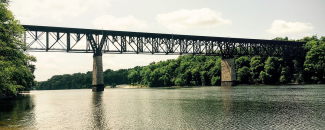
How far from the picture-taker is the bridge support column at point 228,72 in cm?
10245

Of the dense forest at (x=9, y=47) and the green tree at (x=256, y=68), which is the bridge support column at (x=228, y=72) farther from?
the dense forest at (x=9, y=47)

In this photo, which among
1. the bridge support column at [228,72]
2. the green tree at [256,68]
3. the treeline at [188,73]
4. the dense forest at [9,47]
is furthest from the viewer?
the treeline at [188,73]

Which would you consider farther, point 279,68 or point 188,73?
point 188,73

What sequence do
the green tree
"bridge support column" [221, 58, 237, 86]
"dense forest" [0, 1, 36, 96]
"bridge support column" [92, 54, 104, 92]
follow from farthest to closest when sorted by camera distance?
the green tree, "bridge support column" [221, 58, 237, 86], "bridge support column" [92, 54, 104, 92], "dense forest" [0, 1, 36, 96]

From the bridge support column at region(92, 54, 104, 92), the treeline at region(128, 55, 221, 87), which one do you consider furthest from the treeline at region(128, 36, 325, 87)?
the bridge support column at region(92, 54, 104, 92)

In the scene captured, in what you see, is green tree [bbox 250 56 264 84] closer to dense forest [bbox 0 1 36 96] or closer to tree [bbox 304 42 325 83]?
tree [bbox 304 42 325 83]

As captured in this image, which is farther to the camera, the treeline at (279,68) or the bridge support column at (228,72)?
the treeline at (279,68)

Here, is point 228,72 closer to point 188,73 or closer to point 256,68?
point 256,68

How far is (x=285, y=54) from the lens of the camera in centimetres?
11212

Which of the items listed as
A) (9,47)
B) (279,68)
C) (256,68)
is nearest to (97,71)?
(9,47)

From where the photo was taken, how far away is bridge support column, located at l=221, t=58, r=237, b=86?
10245cm

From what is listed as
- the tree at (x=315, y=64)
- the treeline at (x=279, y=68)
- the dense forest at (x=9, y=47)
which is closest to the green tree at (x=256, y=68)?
the treeline at (x=279, y=68)

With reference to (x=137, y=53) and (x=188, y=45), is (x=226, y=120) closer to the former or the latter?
(x=137, y=53)

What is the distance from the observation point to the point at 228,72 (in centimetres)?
10331
